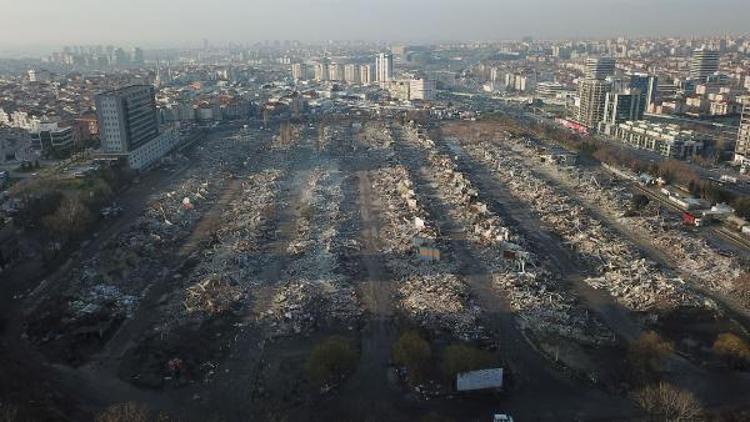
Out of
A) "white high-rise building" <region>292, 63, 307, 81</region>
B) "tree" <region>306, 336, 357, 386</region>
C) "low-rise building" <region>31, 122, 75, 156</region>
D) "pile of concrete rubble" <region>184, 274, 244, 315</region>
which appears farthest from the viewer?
"white high-rise building" <region>292, 63, 307, 81</region>

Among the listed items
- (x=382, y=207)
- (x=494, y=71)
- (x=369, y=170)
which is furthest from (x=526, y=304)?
(x=494, y=71)

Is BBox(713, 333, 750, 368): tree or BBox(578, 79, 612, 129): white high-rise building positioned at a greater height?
BBox(578, 79, 612, 129): white high-rise building

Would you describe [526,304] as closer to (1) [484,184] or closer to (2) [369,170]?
(1) [484,184]

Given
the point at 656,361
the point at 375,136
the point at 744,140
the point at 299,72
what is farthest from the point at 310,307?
the point at 299,72

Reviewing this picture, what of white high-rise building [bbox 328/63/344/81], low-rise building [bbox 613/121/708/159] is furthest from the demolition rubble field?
white high-rise building [bbox 328/63/344/81]

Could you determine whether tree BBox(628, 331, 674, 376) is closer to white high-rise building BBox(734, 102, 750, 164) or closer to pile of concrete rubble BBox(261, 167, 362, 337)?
pile of concrete rubble BBox(261, 167, 362, 337)

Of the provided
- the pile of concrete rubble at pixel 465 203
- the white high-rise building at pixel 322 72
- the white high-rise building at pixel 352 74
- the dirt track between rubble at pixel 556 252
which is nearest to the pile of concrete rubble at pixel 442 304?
the dirt track between rubble at pixel 556 252

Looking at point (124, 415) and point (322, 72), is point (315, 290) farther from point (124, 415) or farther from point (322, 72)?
point (322, 72)
